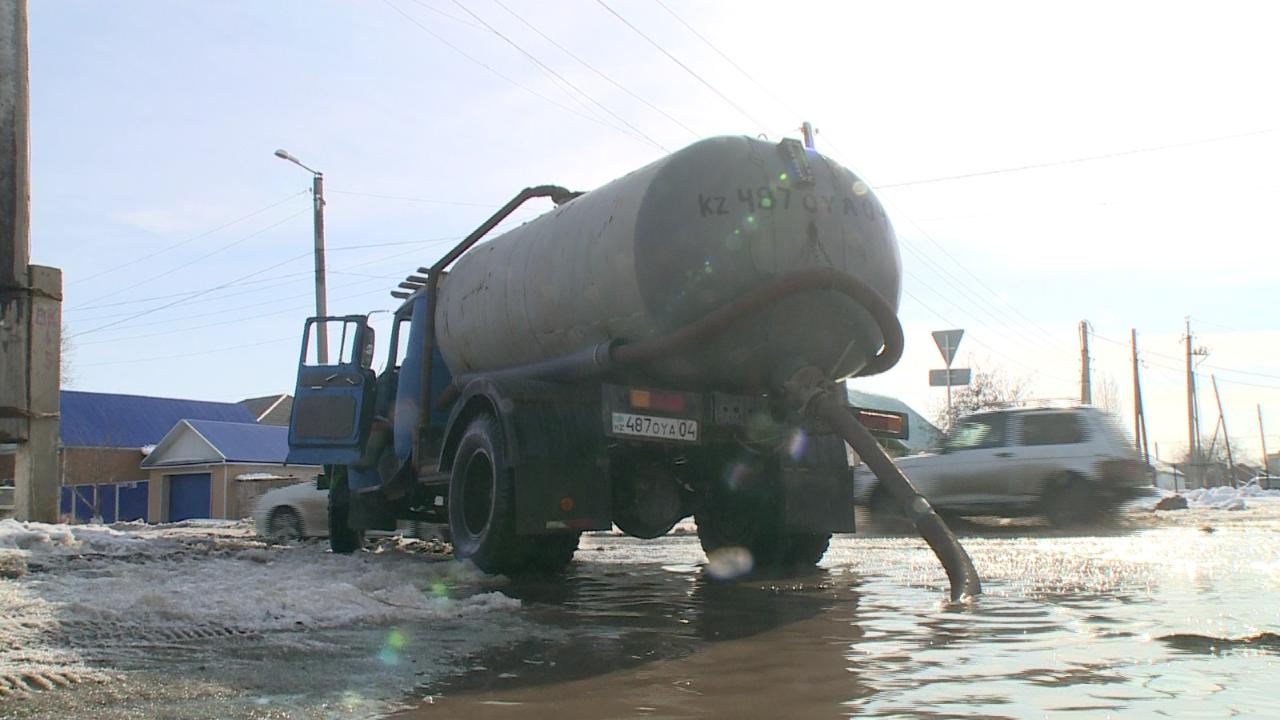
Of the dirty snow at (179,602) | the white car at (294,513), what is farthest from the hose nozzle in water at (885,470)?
the white car at (294,513)

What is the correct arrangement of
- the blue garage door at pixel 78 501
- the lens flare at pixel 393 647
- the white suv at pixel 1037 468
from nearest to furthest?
the lens flare at pixel 393 647
the white suv at pixel 1037 468
the blue garage door at pixel 78 501

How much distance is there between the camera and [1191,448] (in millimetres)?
60281

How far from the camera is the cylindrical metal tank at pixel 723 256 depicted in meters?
7.11

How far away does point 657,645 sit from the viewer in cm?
487

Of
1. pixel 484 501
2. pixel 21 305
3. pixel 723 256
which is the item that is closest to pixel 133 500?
pixel 21 305

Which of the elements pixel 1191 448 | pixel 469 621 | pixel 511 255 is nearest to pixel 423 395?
pixel 511 255

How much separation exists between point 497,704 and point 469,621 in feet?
6.93

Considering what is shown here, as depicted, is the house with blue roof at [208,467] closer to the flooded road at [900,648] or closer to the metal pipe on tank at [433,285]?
the metal pipe on tank at [433,285]

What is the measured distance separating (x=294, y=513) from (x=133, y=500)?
1330 inches

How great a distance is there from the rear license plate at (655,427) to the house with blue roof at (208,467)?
1316 inches

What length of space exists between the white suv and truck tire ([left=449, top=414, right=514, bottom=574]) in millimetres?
8316

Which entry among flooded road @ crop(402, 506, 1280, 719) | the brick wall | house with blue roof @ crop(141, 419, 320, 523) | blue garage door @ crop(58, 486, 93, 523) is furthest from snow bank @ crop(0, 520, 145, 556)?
the brick wall

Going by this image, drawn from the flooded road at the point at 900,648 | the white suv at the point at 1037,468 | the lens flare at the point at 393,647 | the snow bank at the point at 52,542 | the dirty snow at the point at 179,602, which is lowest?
the flooded road at the point at 900,648

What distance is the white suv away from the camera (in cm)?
1409
